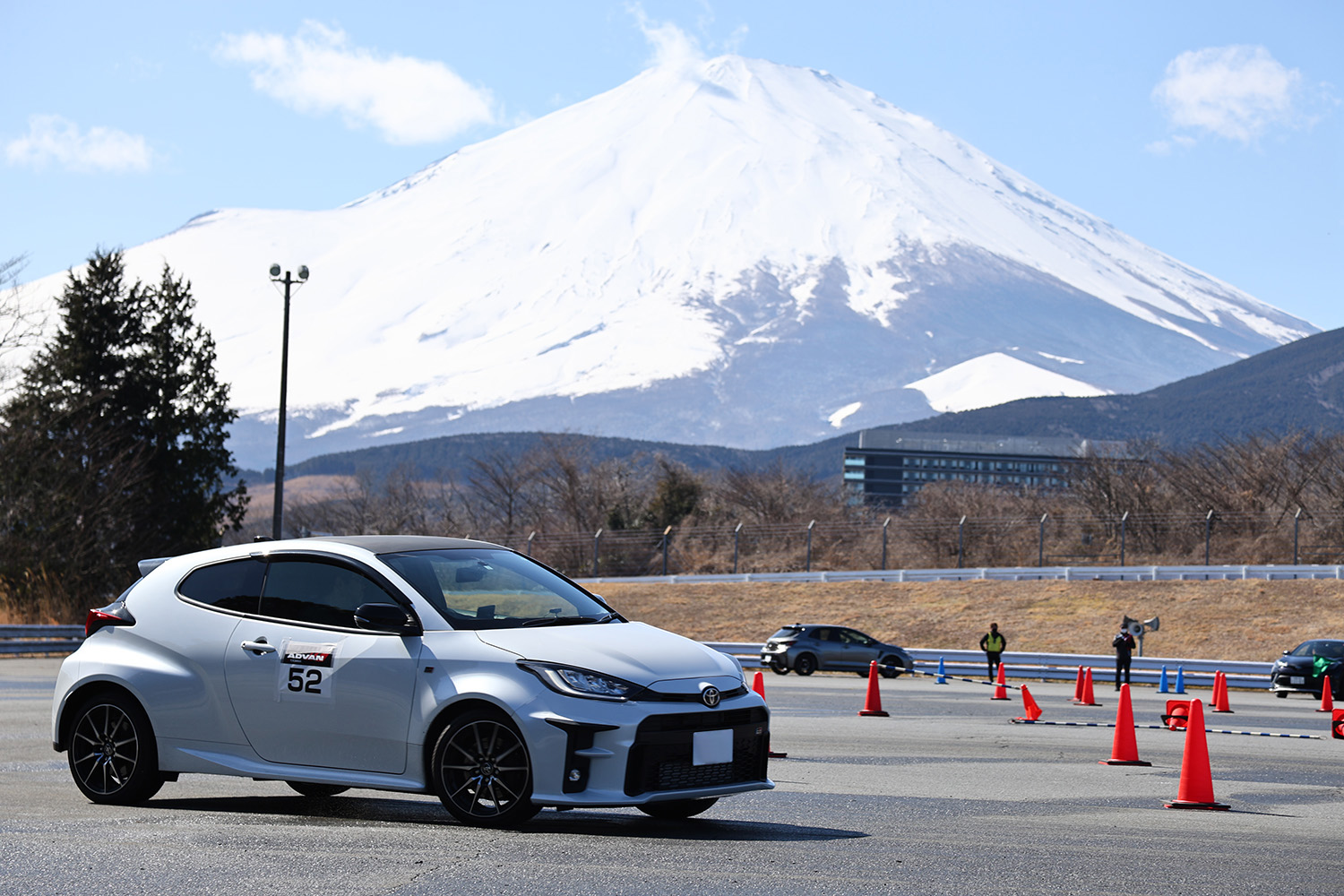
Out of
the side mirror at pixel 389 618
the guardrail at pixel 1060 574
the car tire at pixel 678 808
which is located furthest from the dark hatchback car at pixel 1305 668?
the side mirror at pixel 389 618

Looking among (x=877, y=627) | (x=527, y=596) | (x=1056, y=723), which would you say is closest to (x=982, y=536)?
(x=877, y=627)

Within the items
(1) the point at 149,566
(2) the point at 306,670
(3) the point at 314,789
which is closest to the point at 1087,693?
(3) the point at 314,789

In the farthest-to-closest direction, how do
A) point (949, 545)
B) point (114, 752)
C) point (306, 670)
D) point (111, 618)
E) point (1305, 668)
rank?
point (949, 545)
point (1305, 668)
point (111, 618)
point (114, 752)
point (306, 670)

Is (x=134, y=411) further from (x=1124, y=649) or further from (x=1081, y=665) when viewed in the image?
(x=1124, y=649)

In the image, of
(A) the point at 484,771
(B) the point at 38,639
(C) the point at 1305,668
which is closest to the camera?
(A) the point at 484,771

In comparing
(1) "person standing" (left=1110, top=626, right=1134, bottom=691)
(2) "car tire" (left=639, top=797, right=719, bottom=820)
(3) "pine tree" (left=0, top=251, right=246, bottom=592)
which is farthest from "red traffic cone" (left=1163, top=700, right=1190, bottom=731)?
(3) "pine tree" (left=0, top=251, right=246, bottom=592)

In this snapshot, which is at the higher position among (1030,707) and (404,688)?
(404,688)

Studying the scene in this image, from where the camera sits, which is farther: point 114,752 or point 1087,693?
point 1087,693

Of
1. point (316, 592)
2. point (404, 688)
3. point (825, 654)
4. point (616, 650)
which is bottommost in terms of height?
point (825, 654)

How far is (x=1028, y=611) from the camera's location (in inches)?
1789

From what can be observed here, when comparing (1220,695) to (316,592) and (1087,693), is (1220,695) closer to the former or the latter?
(1087,693)

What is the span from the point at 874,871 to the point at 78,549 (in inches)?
1336

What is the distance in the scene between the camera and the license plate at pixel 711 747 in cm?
803

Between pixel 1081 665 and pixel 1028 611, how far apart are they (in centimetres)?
1543
